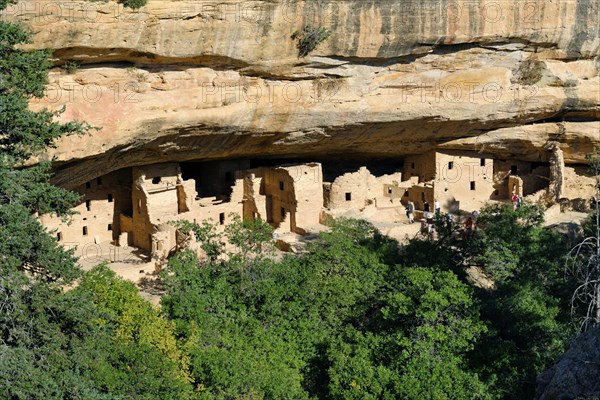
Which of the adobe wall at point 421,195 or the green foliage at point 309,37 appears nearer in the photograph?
the green foliage at point 309,37

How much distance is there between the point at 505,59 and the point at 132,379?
14.1 meters

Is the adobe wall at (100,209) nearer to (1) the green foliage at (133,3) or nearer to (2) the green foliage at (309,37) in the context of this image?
(2) the green foliage at (309,37)

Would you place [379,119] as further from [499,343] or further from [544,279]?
[499,343]

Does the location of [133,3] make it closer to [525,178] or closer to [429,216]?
[429,216]

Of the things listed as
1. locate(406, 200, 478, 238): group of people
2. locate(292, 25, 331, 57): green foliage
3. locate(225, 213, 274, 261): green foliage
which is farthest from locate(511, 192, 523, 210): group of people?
locate(292, 25, 331, 57): green foliage

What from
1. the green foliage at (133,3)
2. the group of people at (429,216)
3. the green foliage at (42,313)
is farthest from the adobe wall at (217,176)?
the green foliage at (42,313)

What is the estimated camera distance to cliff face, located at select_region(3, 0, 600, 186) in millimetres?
19516

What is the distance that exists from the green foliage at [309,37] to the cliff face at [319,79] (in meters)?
0.14

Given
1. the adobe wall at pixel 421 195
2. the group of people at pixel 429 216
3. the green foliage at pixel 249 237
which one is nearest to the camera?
the green foliage at pixel 249 237

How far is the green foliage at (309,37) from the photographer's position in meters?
21.5

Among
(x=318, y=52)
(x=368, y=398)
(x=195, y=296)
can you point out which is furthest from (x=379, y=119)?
(x=368, y=398)

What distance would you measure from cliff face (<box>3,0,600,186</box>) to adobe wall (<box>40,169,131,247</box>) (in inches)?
70.9

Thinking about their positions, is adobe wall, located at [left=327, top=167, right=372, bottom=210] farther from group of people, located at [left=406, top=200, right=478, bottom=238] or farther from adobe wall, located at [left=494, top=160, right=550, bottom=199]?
adobe wall, located at [left=494, top=160, right=550, bottom=199]

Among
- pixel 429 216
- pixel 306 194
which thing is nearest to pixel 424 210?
pixel 429 216
